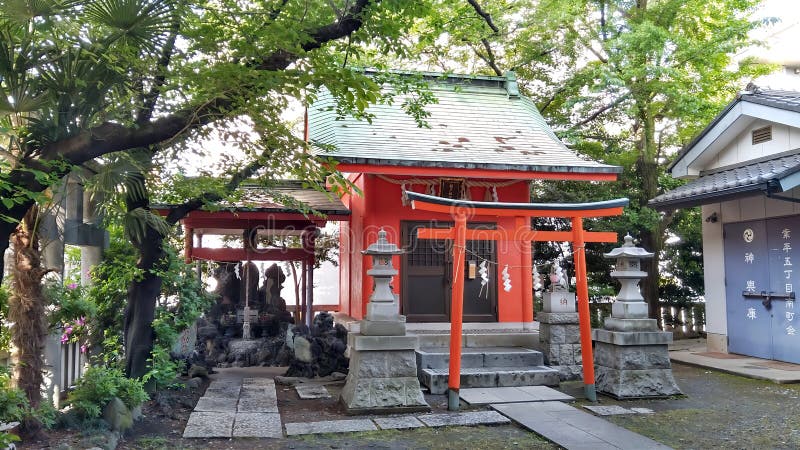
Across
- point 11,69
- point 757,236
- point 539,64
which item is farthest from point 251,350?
point 539,64

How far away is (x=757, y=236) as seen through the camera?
36.4 feet

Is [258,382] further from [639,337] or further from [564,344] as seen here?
[639,337]

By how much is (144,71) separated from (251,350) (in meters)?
7.77

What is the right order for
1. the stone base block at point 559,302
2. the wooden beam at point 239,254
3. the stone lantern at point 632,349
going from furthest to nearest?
the wooden beam at point 239,254, the stone base block at point 559,302, the stone lantern at point 632,349

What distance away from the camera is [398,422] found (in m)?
7.01

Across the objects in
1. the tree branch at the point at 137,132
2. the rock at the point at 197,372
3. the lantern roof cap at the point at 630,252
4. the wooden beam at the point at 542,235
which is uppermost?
the tree branch at the point at 137,132

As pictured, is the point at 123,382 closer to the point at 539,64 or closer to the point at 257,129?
the point at 257,129

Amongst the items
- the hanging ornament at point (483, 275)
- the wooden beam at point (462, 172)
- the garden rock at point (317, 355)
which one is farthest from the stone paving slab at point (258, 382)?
the hanging ornament at point (483, 275)

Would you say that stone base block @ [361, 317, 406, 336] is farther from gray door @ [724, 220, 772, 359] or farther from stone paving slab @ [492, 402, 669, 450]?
gray door @ [724, 220, 772, 359]

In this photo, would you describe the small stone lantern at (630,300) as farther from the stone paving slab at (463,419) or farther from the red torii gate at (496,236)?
the stone paving slab at (463,419)

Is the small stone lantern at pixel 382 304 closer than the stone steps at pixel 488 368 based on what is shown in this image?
Yes

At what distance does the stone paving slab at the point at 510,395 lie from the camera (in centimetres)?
804

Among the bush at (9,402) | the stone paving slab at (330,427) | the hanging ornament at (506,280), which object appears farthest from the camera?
the hanging ornament at (506,280)

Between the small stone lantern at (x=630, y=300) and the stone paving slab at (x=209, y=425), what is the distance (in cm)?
576
